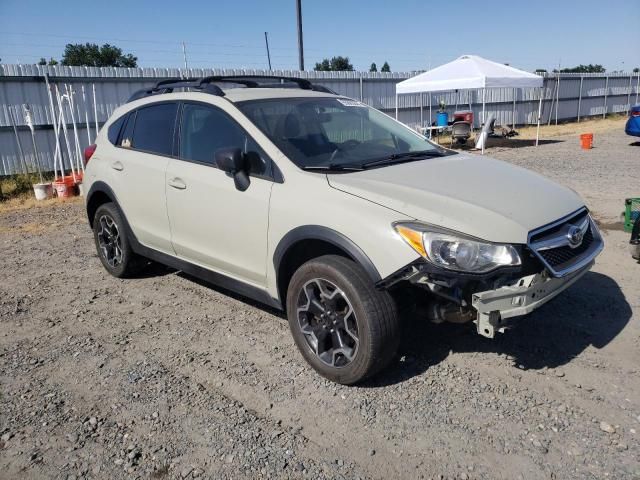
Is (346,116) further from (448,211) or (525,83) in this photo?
(525,83)

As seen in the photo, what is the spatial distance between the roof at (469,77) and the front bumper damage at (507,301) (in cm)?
1367

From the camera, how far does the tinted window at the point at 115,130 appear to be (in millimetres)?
5133

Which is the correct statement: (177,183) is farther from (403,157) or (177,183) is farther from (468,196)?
(468,196)

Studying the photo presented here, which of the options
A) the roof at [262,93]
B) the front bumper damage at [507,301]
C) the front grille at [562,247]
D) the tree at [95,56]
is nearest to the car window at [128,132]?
the roof at [262,93]

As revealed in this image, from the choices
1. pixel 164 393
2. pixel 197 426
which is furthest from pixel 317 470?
pixel 164 393

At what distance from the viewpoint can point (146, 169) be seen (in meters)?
4.56

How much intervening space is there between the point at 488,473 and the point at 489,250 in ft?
3.64

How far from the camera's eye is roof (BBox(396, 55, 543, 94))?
15.6 metres

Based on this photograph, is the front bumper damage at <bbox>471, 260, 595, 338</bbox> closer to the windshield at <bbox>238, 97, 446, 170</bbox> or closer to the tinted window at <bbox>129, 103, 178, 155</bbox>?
the windshield at <bbox>238, 97, 446, 170</bbox>

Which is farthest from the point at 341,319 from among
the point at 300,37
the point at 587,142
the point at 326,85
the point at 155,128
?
the point at 300,37

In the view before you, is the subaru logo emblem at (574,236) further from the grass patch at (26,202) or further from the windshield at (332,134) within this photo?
the grass patch at (26,202)

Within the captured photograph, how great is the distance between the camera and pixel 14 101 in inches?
460

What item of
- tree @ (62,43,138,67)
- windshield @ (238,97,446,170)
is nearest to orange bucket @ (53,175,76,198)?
windshield @ (238,97,446,170)

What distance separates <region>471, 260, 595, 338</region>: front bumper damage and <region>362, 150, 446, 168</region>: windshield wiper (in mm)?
1256
